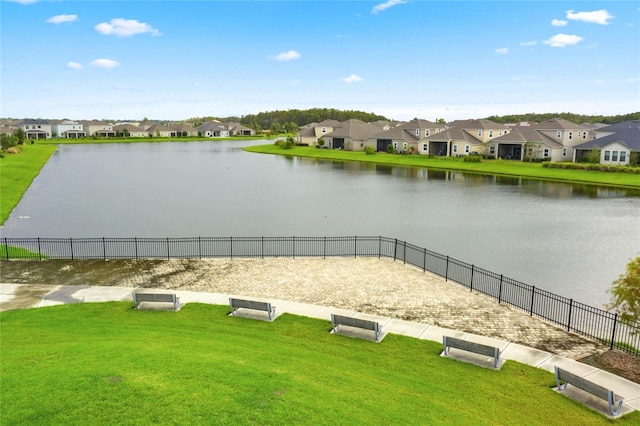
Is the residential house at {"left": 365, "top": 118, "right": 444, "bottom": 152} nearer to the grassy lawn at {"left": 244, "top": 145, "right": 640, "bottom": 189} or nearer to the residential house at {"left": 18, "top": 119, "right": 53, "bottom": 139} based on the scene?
the grassy lawn at {"left": 244, "top": 145, "right": 640, "bottom": 189}

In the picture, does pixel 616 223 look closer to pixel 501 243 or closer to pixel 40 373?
pixel 501 243

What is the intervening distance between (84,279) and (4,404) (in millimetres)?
13721

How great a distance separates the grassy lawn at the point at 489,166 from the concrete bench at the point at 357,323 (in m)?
60.3

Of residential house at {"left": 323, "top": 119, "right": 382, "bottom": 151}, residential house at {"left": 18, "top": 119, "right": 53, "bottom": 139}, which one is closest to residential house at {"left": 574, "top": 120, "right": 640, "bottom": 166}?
residential house at {"left": 323, "top": 119, "right": 382, "bottom": 151}

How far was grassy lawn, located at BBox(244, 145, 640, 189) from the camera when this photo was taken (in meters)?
67.7

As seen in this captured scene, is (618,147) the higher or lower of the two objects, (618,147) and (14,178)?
the higher

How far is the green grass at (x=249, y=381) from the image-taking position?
10.5 meters

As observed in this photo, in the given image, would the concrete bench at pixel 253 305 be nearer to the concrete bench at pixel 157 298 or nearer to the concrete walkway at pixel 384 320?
the concrete walkway at pixel 384 320

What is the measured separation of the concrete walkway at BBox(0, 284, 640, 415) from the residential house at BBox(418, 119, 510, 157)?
86957 mm

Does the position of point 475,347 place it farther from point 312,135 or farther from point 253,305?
point 312,135

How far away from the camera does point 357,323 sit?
1675 cm

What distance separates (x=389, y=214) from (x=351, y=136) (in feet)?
263

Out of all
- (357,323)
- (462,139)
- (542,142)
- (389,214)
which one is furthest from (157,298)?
(462,139)

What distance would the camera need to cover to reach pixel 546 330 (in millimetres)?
17828
